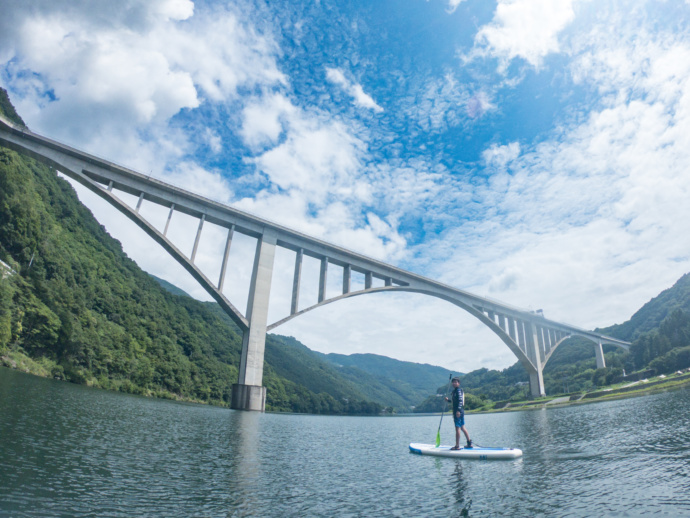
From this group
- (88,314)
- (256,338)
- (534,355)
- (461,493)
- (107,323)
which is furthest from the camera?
(534,355)

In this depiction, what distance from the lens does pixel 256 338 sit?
122 feet

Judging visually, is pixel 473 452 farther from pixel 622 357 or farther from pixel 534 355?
pixel 622 357

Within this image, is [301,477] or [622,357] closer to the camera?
[301,477]

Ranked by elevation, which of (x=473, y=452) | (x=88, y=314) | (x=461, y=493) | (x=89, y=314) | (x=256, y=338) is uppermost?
(x=89, y=314)

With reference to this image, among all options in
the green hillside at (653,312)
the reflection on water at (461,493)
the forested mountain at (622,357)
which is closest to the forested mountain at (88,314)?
the reflection on water at (461,493)

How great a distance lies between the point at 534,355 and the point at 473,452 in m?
73.1

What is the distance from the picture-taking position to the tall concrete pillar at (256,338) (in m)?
35.4

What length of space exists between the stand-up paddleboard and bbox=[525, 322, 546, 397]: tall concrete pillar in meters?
71.4

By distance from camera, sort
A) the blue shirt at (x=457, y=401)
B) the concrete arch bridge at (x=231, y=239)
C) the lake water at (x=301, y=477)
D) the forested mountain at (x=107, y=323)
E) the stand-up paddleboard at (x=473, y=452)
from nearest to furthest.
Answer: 1. the lake water at (x=301, y=477)
2. the stand-up paddleboard at (x=473, y=452)
3. the blue shirt at (x=457, y=401)
4. the concrete arch bridge at (x=231, y=239)
5. the forested mountain at (x=107, y=323)

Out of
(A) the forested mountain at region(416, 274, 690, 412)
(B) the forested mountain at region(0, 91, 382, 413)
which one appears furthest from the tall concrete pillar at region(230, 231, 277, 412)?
(B) the forested mountain at region(0, 91, 382, 413)

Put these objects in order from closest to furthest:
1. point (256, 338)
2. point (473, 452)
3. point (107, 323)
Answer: point (473, 452) → point (256, 338) → point (107, 323)

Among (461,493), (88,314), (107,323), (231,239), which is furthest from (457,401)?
(107,323)

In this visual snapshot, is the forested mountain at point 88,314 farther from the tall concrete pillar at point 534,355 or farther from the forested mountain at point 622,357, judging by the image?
the tall concrete pillar at point 534,355

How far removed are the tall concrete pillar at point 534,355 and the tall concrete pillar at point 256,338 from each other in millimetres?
60334
